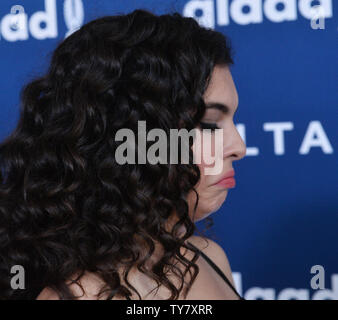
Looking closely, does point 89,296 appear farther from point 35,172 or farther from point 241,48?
point 241,48

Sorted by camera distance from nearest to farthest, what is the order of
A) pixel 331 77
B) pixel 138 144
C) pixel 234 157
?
1. pixel 138 144
2. pixel 234 157
3. pixel 331 77

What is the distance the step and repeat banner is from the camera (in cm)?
124

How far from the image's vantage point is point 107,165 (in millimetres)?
645

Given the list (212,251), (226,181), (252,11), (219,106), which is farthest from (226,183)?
(252,11)

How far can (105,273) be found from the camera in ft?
2.15

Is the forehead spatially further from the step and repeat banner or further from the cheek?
the step and repeat banner

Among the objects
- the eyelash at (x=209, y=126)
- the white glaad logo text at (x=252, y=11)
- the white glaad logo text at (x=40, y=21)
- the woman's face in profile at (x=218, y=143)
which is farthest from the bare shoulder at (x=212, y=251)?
the white glaad logo text at (x=40, y=21)

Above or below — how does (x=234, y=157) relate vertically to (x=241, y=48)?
below

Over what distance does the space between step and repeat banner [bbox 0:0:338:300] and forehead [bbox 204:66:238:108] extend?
55 cm

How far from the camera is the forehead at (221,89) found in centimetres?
70

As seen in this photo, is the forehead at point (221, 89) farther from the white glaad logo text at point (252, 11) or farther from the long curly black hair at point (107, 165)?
the white glaad logo text at point (252, 11)

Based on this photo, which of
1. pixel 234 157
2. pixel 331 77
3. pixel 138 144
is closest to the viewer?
pixel 138 144

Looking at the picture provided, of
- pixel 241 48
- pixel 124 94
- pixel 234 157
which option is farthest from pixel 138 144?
pixel 241 48

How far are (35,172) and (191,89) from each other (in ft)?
0.84
